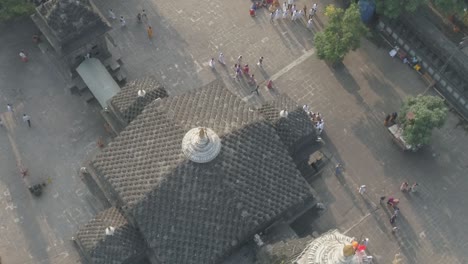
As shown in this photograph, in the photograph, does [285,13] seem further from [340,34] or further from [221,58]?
[221,58]

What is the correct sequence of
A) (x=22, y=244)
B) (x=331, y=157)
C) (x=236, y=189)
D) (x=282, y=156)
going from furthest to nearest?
(x=331, y=157)
(x=22, y=244)
(x=282, y=156)
(x=236, y=189)

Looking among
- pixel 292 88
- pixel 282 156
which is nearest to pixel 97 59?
pixel 292 88

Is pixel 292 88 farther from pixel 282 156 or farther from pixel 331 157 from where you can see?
pixel 282 156

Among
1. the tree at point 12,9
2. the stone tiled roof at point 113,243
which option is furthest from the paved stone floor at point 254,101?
the stone tiled roof at point 113,243

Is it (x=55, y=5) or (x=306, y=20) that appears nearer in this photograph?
(x=55, y=5)

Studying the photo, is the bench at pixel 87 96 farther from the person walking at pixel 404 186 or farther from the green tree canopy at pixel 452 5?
the green tree canopy at pixel 452 5

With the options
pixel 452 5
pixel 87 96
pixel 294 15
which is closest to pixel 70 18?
pixel 87 96
